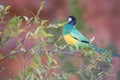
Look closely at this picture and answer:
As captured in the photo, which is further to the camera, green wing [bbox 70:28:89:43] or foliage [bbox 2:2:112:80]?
green wing [bbox 70:28:89:43]

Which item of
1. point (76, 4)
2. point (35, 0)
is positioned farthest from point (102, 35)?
point (76, 4)

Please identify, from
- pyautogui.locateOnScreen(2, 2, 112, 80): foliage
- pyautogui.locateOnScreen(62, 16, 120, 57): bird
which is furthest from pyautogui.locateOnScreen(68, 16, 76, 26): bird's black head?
pyautogui.locateOnScreen(2, 2, 112, 80): foliage

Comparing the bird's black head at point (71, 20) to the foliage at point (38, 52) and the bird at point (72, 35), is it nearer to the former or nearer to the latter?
the bird at point (72, 35)

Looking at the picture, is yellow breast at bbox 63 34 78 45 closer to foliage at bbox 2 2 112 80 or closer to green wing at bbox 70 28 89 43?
green wing at bbox 70 28 89 43

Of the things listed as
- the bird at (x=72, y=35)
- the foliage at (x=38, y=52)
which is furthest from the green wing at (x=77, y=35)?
the foliage at (x=38, y=52)

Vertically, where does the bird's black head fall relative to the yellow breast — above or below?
above

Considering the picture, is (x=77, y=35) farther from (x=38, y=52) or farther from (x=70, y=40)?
(x=38, y=52)

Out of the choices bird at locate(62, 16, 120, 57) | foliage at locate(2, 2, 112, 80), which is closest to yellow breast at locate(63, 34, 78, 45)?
bird at locate(62, 16, 120, 57)

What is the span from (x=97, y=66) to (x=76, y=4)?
290 centimetres

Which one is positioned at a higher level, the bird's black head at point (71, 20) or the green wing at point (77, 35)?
the bird's black head at point (71, 20)

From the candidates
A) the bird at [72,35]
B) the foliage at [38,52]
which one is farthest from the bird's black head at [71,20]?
the foliage at [38,52]

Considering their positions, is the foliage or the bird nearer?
the foliage

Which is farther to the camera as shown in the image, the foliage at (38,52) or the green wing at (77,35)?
the green wing at (77,35)

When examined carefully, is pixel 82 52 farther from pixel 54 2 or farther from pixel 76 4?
pixel 54 2
